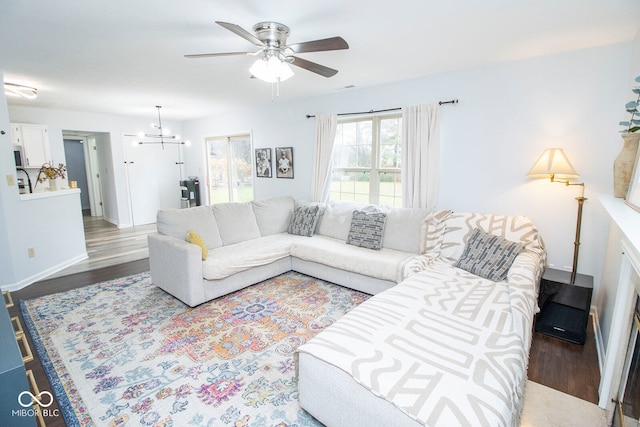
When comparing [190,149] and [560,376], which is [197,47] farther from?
[190,149]

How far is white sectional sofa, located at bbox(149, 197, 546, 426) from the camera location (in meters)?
1.34

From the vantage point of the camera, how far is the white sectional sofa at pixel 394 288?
134 cm

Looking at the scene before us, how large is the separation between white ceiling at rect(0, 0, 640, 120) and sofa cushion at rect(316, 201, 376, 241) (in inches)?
62.3

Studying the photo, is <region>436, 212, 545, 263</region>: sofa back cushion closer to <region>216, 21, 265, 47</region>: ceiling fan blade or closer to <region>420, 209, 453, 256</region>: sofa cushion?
<region>420, 209, 453, 256</region>: sofa cushion

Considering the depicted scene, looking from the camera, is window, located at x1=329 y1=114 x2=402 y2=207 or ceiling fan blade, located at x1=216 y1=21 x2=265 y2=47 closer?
ceiling fan blade, located at x1=216 y1=21 x2=265 y2=47

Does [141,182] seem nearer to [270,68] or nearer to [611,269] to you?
[270,68]

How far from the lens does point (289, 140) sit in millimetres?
5113

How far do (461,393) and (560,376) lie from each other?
1354mm

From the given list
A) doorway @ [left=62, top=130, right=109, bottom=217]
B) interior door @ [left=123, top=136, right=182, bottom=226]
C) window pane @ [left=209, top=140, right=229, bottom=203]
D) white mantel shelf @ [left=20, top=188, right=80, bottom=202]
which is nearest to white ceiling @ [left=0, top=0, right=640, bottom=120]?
white mantel shelf @ [left=20, top=188, right=80, bottom=202]

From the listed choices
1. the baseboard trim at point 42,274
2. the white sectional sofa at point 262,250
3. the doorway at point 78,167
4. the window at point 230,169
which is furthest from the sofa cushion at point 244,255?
the doorway at point 78,167

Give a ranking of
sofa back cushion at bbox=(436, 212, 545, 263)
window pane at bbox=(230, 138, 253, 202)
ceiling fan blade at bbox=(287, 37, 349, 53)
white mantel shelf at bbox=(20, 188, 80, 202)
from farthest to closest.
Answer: window pane at bbox=(230, 138, 253, 202), white mantel shelf at bbox=(20, 188, 80, 202), sofa back cushion at bbox=(436, 212, 545, 263), ceiling fan blade at bbox=(287, 37, 349, 53)

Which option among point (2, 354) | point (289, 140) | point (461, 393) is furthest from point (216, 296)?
point (289, 140)

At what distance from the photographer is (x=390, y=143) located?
4.05 metres

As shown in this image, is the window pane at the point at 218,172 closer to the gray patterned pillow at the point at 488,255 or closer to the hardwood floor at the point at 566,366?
the gray patterned pillow at the point at 488,255
